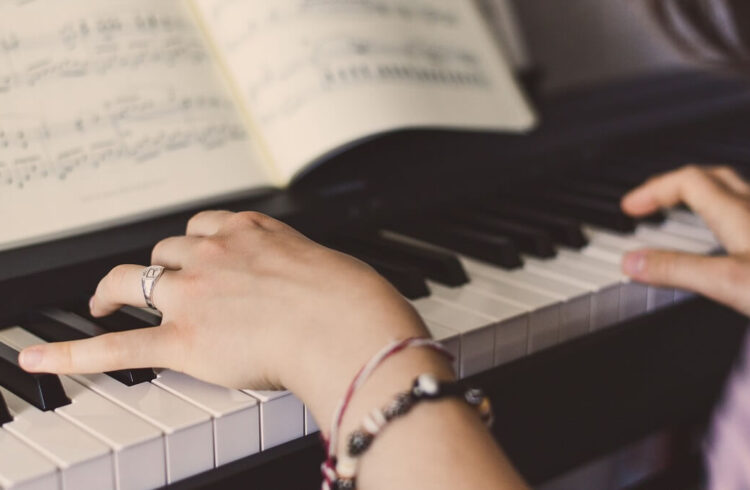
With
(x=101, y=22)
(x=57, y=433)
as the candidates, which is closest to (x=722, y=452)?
(x=57, y=433)

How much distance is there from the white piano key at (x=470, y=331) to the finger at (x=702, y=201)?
0.39 m

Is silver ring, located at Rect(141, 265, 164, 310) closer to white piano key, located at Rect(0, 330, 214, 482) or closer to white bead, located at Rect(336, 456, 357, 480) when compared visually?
white piano key, located at Rect(0, 330, 214, 482)

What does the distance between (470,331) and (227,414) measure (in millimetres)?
267

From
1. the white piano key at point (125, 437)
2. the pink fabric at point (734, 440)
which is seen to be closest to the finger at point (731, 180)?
the pink fabric at point (734, 440)

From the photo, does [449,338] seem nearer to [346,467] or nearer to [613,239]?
[346,467]

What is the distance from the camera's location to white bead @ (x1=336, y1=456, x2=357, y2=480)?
645 millimetres

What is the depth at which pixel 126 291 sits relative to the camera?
0.75 meters

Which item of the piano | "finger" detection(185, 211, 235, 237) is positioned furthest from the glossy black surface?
"finger" detection(185, 211, 235, 237)

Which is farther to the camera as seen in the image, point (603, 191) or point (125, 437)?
point (603, 191)

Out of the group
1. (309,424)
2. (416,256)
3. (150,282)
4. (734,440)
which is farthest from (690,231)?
(150,282)

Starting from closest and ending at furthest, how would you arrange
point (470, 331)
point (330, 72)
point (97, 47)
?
point (470, 331) → point (97, 47) → point (330, 72)

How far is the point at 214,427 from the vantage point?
70cm

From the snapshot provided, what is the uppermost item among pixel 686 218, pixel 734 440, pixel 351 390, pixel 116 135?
pixel 116 135

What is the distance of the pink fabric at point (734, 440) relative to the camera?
0.99 meters
